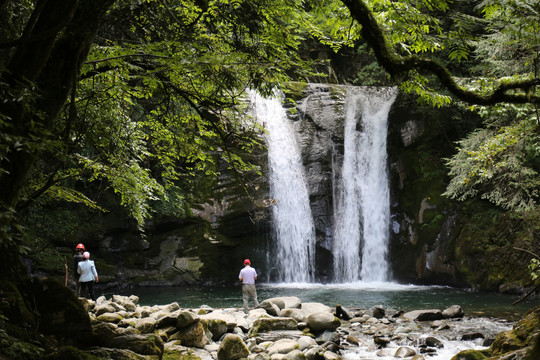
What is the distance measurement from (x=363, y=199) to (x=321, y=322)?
41.1 ft

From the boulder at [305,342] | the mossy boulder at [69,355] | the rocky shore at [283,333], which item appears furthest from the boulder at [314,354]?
the mossy boulder at [69,355]

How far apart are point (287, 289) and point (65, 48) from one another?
581 inches

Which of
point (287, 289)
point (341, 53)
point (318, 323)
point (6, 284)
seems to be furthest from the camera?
point (341, 53)

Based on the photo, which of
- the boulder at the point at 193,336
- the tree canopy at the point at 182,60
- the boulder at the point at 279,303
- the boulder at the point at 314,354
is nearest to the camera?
the tree canopy at the point at 182,60

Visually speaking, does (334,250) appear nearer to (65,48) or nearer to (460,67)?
(460,67)

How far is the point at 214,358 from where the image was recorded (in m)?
6.35

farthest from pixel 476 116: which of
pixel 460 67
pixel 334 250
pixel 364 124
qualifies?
pixel 334 250

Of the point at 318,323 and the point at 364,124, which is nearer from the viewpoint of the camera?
the point at 318,323

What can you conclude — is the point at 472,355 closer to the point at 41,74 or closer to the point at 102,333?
the point at 102,333

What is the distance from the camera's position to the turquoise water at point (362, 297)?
38.6ft

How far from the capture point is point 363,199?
2000 centimetres

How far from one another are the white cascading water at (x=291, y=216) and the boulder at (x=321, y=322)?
10984 mm

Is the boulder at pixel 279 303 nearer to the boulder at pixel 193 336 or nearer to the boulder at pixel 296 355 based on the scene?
the boulder at pixel 193 336

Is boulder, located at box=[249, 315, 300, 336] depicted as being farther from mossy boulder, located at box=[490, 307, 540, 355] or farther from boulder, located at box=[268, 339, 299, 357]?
mossy boulder, located at box=[490, 307, 540, 355]
